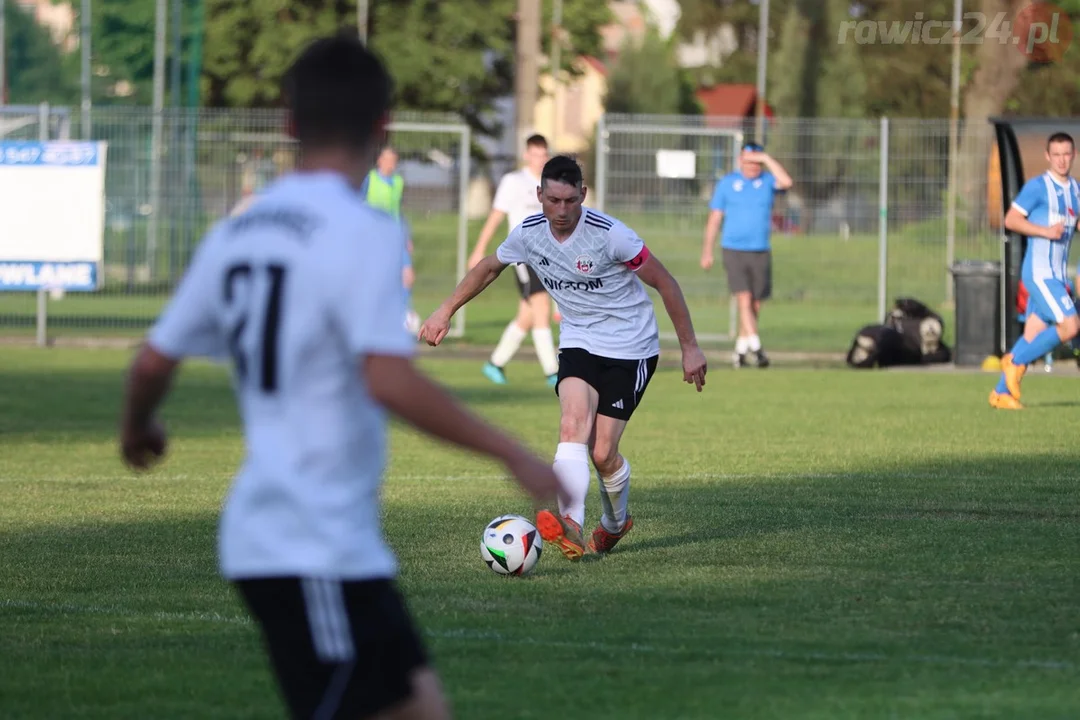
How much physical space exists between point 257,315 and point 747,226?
16529mm

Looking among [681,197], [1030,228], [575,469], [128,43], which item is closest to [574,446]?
[575,469]

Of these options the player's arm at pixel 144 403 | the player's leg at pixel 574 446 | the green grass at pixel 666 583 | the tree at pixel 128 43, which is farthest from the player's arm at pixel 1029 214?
the tree at pixel 128 43

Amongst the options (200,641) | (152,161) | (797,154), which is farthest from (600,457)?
(152,161)

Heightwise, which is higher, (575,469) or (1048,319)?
(1048,319)

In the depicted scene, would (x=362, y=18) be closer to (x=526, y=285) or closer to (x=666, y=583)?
(x=526, y=285)

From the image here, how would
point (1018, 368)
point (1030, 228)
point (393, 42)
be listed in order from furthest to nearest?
point (393, 42) → point (1018, 368) → point (1030, 228)

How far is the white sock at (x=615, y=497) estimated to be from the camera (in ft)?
26.8

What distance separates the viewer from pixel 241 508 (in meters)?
3.61

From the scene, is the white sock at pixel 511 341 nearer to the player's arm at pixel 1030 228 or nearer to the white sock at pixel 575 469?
the player's arm at pixel 1030 228

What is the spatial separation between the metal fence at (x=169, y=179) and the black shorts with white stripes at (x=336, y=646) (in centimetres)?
1949

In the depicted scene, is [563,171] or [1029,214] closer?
[563,171]

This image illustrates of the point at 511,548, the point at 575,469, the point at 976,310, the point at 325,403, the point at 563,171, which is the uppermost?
the point at 563,171

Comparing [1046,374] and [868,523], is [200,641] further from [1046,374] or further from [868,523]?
[1046,374]

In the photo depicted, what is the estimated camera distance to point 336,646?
3516 mm
